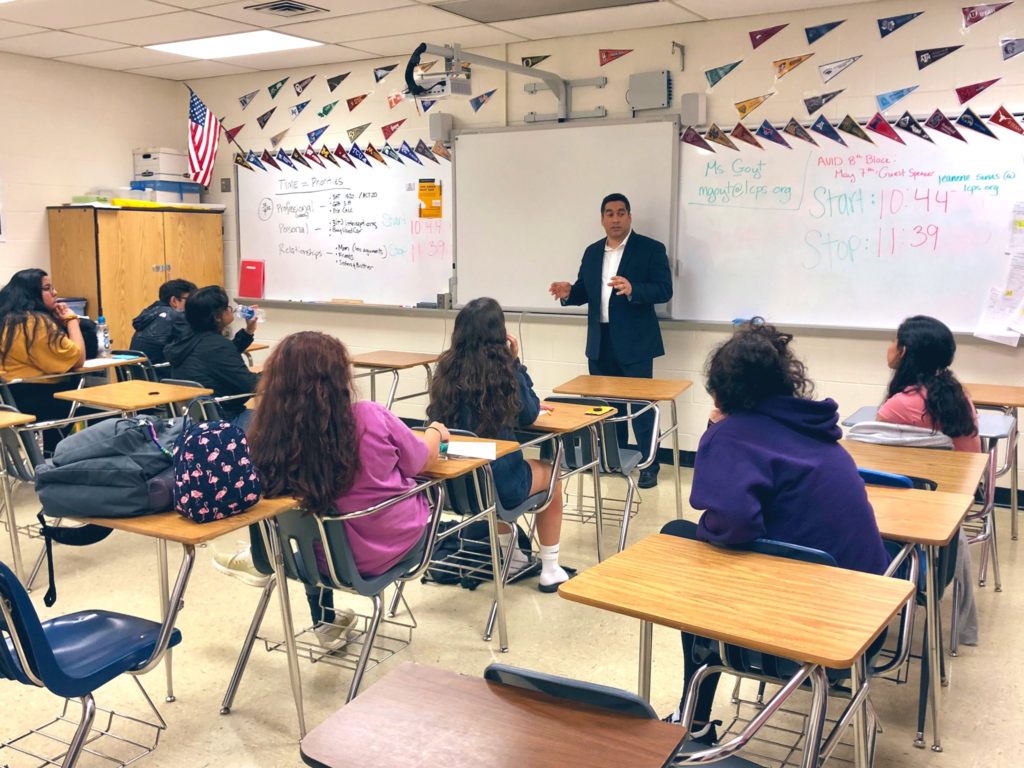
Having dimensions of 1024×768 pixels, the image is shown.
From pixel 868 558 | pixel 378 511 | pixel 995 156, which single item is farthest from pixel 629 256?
pixel 868 558

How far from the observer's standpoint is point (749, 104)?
4.94 m

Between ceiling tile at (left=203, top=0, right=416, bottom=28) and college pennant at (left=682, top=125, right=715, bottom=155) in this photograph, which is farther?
college pennant at (left=682, top=125, right=715, bottom=155)

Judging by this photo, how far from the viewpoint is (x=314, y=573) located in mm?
2525

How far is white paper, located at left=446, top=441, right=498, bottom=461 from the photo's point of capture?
2744 millimetres

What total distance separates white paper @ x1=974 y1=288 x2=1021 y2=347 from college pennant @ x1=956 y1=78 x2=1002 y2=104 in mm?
933

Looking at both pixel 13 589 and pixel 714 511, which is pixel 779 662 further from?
pixel 13 589

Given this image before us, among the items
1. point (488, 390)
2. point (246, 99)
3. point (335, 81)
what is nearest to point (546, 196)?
point (335, 81)

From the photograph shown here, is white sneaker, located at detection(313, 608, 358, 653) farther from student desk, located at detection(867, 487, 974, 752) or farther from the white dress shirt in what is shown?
the white dress shirt

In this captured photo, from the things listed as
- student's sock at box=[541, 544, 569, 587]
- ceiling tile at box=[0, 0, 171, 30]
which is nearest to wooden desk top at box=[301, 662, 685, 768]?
student's sock at box=[541, 544, 569, 587]

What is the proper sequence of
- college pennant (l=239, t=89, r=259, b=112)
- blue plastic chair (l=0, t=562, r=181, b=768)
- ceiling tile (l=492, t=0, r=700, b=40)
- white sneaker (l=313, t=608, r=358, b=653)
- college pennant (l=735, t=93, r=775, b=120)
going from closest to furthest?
blue plastic chair (l=0, t=562, r=181, b=768) → white sneaker (l=313, t=608, r=358, b=653) → ceiling tile (l=492, t=0, r=700, b=40) → college pennant (l=735, t=93, r=775, b=120) → college pennant (l=239, t=89, r=259, b=112)

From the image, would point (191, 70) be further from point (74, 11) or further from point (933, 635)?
point (933, 635)

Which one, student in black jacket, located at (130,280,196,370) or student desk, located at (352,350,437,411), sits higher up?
student in black jacket, located at (130,280,196,370)

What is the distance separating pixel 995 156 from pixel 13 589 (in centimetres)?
445

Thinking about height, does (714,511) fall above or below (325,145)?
below
